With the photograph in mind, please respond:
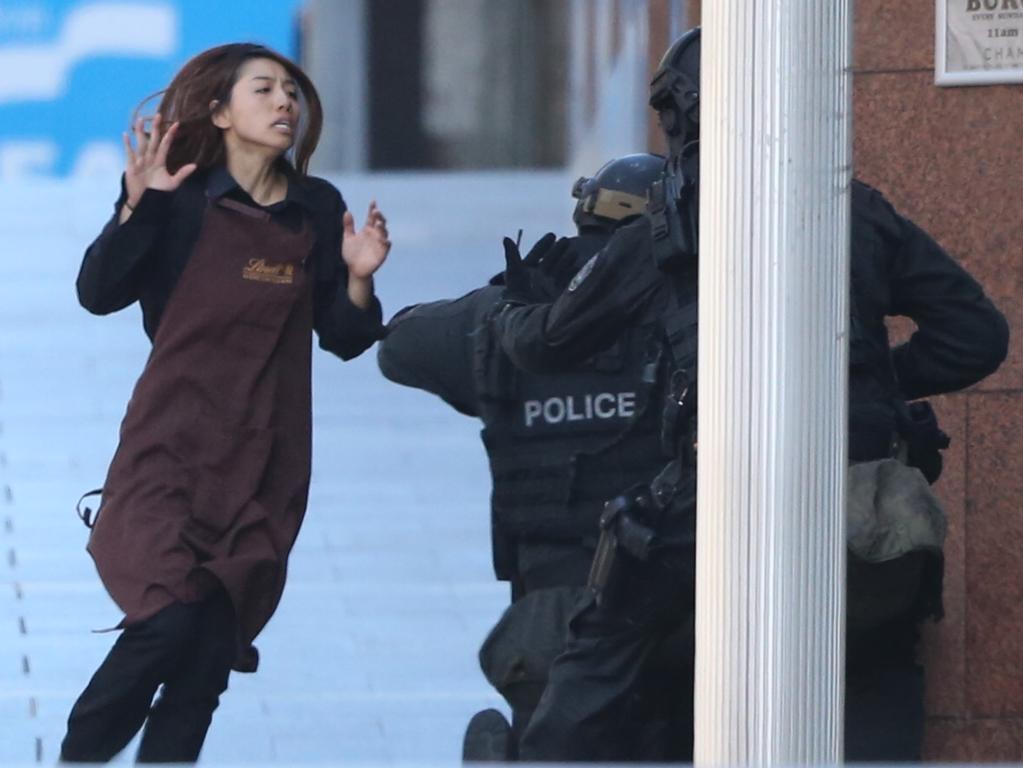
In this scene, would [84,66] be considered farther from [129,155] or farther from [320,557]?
[129,155]

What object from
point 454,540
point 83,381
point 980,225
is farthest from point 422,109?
point 980,225

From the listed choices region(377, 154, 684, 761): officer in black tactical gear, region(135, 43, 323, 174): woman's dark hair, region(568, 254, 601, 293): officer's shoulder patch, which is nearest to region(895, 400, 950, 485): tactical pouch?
region(377, 154, 684, 761): officer in black tactical gear

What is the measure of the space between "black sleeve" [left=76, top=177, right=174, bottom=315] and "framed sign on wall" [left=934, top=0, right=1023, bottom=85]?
1998 mm

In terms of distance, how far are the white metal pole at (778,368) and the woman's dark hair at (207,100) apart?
150 centimetres

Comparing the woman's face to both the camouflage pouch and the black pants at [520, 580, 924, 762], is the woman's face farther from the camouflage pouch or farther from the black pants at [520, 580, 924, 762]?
the camouflage pouch

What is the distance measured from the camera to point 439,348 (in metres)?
4.92

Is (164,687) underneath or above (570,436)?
underneath

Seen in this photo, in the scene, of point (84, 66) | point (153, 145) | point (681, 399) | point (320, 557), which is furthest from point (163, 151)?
point (84, 66)

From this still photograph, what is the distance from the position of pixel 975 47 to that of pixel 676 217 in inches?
64.5

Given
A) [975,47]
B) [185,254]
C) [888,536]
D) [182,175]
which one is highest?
[975,47]

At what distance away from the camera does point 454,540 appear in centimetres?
755

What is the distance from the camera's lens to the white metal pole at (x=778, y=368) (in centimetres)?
336

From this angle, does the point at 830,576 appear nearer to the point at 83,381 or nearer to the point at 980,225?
the point at 980,225

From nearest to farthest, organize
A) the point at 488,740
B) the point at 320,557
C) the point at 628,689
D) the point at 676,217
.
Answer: the point at 676,217
the point at 628,689
the point at 488,740
the point at 320,557
